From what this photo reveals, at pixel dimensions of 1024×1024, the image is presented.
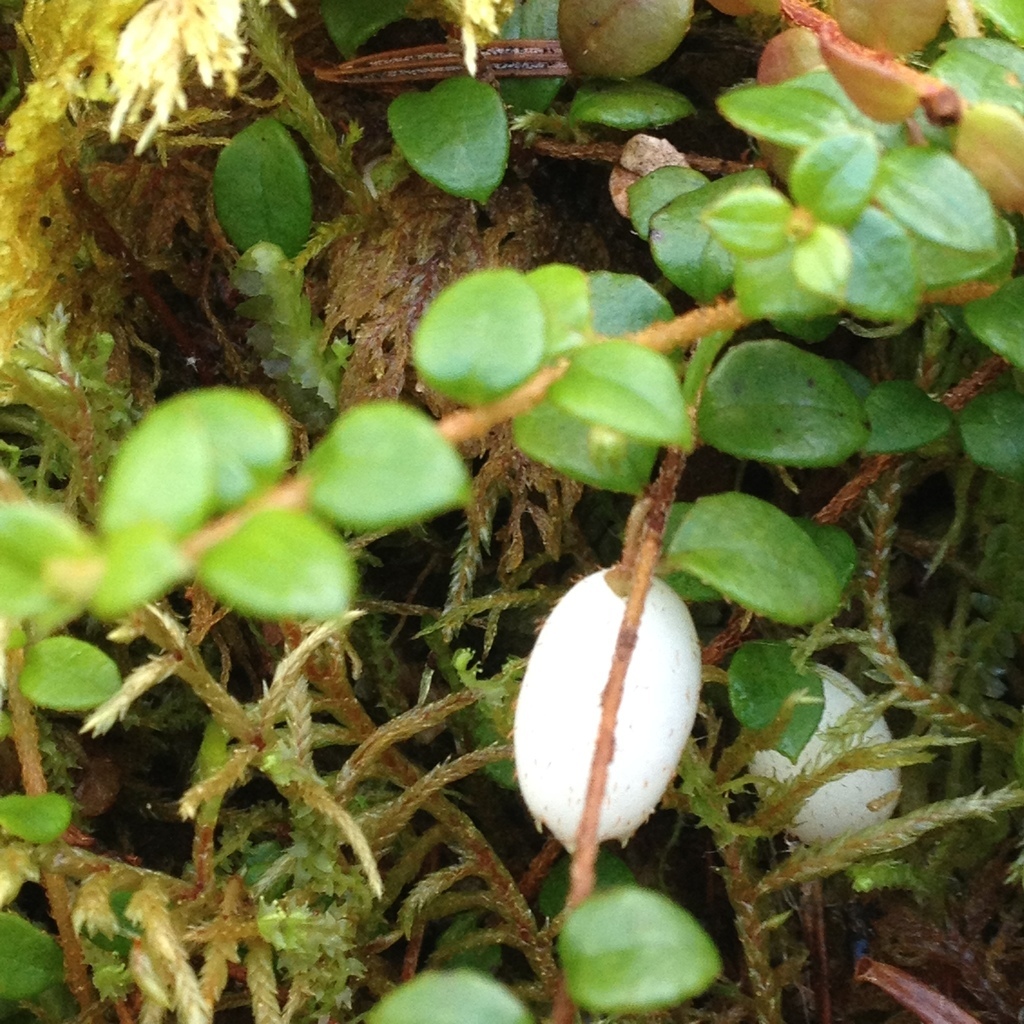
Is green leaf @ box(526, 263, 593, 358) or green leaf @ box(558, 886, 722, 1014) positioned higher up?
green leaf @ box(526, 263, 593, 358)

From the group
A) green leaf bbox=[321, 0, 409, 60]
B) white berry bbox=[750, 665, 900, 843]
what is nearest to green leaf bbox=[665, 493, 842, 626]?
white berry bbox=[750, 665, 900, 843]

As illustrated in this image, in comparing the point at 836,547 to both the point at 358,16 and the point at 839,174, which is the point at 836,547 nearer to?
the point at 839,174

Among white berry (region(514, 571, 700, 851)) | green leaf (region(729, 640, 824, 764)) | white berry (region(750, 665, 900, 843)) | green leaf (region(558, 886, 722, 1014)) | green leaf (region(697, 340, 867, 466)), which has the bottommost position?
white berry (region(750, 665, 900, 843))

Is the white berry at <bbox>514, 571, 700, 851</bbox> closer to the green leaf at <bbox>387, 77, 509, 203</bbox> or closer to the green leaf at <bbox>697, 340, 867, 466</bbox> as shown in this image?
the green leaf at <bbox>697, 340, 867, 466</bbox>

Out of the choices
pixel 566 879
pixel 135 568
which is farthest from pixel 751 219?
pixel 566 879

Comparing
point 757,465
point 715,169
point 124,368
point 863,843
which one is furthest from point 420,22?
point 863,843

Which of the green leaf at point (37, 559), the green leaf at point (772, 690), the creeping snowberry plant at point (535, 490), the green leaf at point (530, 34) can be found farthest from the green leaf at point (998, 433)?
the green leaf at point (37, 559)
